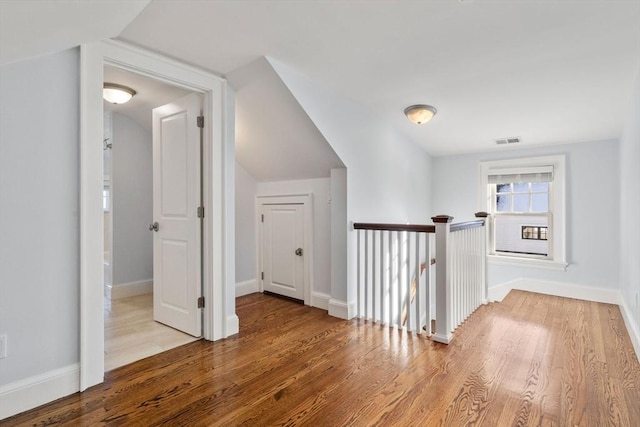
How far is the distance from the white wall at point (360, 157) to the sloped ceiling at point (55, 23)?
98 centimetres

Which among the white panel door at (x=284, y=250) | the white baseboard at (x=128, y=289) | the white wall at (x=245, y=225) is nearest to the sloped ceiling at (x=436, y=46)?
the white panel door at (x=284, y=250)

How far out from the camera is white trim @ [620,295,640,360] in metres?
2.25

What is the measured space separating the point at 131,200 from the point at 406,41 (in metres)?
3.56

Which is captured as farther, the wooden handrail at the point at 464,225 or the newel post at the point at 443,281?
the wooden handrail at the point at 464,225

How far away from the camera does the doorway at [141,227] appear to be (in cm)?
252

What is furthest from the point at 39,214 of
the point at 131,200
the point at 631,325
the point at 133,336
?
the point at 631,325

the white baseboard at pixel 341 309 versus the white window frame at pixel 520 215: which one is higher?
the white window frame at pixel 520 215

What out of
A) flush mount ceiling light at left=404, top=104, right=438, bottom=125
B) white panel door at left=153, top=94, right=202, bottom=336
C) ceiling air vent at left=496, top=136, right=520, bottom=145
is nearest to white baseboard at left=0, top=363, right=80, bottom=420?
white panel door at left=153, top=94, right=202, bottom=336

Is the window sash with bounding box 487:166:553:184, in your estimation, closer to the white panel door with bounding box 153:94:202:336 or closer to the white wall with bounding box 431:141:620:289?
the white wall with bounding box 431:141:620:289

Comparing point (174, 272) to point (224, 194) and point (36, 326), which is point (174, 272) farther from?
point (36, 326)

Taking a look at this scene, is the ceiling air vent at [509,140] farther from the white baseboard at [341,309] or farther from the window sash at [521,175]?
the white baseboard at [341,309]

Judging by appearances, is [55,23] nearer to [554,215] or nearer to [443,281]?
[443,281]

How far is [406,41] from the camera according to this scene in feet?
6.72

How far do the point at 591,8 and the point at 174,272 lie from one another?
335cm
